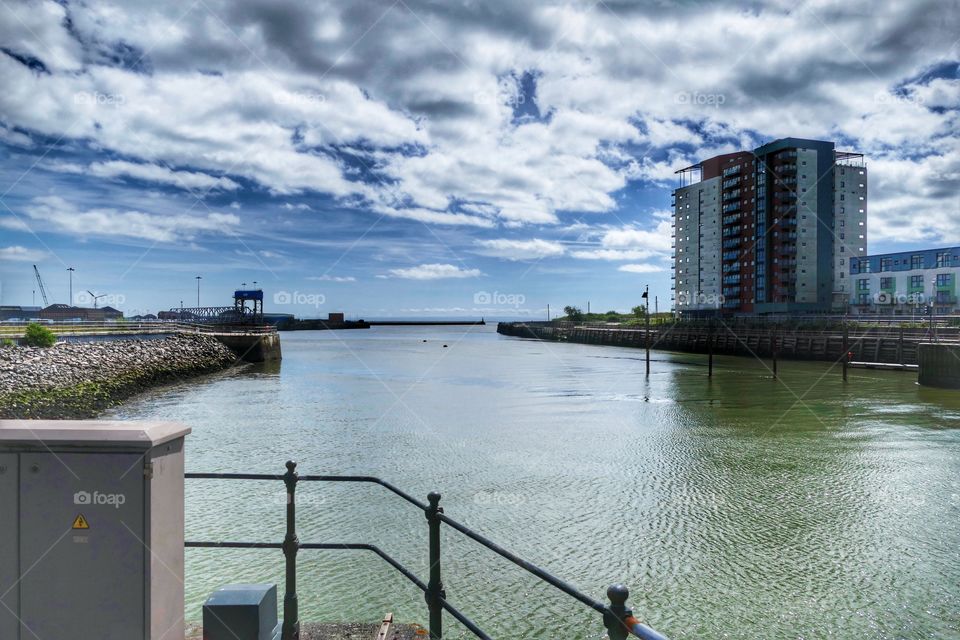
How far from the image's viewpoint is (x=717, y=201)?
111812 millimetres

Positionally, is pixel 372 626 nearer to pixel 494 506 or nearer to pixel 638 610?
pixel 638 610

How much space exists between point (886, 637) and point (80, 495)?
9.28 meters

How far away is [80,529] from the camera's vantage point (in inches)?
128

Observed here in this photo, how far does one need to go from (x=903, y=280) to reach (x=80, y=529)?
117 m

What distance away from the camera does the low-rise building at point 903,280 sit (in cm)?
9112

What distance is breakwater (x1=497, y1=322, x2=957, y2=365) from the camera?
52719 millimetres

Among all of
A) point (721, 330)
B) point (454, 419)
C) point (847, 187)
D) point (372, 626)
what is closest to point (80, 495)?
point (372, 626)

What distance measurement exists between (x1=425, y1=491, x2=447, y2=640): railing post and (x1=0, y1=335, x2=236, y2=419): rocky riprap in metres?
22.4
